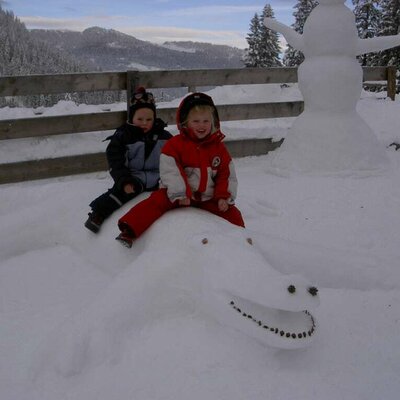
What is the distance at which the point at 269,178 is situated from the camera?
249 inches

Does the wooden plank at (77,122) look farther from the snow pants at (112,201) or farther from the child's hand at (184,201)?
the child's hand at (184,201)

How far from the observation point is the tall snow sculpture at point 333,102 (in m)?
6.24

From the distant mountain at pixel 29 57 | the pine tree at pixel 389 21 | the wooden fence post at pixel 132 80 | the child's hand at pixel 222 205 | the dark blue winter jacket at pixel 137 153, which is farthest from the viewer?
the distant mountain at pixel 29 57

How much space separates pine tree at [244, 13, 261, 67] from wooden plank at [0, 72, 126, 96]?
1933cm

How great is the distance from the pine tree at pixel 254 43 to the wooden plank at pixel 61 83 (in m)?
19.3

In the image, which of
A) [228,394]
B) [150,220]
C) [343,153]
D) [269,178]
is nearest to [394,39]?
[343,153]

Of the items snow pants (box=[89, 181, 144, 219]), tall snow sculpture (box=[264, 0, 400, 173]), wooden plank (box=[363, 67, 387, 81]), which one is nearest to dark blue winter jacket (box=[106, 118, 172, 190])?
snow pants (box=[89, 181, 144, 219])

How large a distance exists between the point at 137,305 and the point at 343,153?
4.16m

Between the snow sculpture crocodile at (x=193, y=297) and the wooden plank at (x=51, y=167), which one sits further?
the wooden plank at (x=51, y=167)

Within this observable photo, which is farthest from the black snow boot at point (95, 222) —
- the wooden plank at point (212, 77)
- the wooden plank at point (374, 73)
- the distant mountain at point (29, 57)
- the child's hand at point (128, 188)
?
the distant mountain at point (29, 57)

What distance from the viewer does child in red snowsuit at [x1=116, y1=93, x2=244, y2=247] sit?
3309 millimetres

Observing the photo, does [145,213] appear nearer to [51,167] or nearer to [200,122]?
[200,122]

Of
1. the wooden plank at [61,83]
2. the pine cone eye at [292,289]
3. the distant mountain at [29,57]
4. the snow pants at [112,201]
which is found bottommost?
the pine cone eye at [292,289]

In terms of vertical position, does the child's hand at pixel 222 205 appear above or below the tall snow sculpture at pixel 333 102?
below
